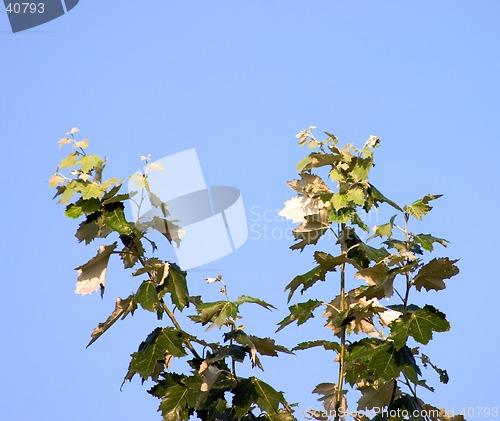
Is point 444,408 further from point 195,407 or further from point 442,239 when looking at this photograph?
point 195,407

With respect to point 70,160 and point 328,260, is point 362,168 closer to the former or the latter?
point 328,260

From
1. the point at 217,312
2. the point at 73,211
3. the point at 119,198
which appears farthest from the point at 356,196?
the point at 73,211

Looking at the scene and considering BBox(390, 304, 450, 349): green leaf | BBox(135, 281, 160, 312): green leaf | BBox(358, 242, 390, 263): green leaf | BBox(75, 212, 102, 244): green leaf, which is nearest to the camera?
BBox(390, 304, 450, 349): green leaf

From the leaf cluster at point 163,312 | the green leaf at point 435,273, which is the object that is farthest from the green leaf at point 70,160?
the green leaf at point 435,273

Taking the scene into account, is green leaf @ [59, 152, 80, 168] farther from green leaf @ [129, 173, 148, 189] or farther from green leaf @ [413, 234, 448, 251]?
green leaf @ [413, 234, 448, 251]

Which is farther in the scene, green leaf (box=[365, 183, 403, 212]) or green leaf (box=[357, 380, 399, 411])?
green leaf (box=[365, 183, 403, 212])

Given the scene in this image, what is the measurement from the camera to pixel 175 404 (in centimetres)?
606

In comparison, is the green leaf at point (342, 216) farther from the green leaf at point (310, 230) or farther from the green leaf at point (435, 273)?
the green leaf at point (435, 273)

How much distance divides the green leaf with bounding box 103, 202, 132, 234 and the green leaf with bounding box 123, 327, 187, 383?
0.63m

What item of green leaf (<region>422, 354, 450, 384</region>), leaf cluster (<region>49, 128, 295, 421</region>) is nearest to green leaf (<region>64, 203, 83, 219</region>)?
leaf cluster (<region>49, 128, 295, 421</region>)

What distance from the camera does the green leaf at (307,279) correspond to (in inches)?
249

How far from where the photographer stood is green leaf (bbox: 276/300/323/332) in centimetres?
627

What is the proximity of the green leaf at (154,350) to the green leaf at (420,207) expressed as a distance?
153 centimetres

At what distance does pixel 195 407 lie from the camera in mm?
6062
